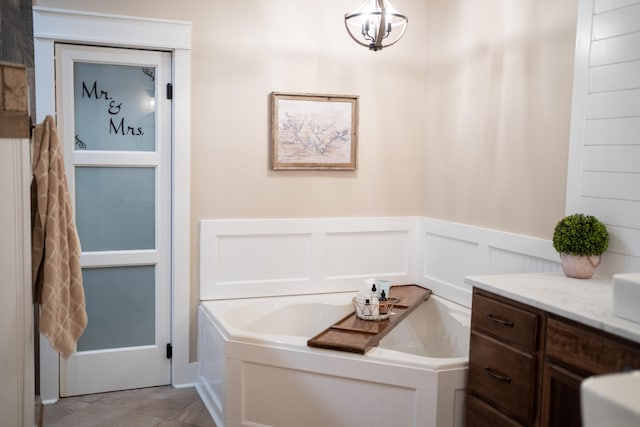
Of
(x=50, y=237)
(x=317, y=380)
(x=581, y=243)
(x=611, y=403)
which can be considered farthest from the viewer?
(x=317, y=380)

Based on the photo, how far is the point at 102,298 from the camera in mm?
3518

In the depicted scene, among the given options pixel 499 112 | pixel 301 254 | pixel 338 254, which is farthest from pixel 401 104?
pixel 301 254

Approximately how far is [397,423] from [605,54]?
71.9 inches

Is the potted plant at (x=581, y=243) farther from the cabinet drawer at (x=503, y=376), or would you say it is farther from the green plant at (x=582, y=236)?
the cabinet drawer at (x=503, y=376)

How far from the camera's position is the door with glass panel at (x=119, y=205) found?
3393mm

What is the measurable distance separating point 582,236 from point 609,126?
48 cm

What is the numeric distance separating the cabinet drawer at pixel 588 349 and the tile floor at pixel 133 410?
1816mm

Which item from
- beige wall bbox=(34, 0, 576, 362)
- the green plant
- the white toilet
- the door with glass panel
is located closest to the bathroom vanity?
the green plant

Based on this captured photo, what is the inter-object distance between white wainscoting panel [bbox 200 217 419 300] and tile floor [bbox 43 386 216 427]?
1.97ft

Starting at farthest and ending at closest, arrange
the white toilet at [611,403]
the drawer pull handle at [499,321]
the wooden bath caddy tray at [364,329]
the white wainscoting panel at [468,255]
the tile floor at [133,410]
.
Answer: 1. the tile floor at [133,410]
2. the white wainscoting panel at [468,255]
3. the wooden bath caddy tray at [364,329]
4. the drawer pull handle at [499,321]
5. the white toilet at [611,403]

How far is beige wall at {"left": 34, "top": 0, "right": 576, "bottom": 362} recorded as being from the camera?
3.07 meters

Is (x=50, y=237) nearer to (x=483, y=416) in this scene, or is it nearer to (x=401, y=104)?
(x=483, y=416)

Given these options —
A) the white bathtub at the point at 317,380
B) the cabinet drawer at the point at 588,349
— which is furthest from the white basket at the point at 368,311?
the cabinet drawer at the point at 588,349

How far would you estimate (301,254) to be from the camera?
3863 mm
